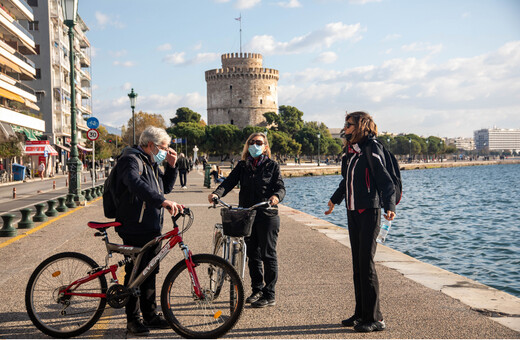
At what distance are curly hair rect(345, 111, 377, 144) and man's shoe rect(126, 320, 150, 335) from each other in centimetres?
242

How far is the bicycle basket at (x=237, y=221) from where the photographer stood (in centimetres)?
493

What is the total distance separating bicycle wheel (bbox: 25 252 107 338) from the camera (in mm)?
4449

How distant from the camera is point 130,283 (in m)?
4.50

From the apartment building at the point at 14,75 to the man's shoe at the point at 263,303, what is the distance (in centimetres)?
3285

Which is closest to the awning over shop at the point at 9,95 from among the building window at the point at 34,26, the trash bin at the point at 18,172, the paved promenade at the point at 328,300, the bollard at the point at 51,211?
the trash bin at the point at 18,172

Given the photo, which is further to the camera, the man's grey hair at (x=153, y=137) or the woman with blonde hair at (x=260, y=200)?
the woman with blonde hair at (x=260, y=200)

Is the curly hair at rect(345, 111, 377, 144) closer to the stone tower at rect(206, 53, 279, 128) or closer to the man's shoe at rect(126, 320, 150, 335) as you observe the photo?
the man's shoe at rect(126, 320, 150, 335)

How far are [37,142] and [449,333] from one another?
41.0 meters

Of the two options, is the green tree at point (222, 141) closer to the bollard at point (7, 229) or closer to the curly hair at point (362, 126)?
the bollard at point (7, 229)

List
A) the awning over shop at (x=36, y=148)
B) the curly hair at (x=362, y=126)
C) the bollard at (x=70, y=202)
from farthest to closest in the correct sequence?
the awning over shop at (x=36, y=148)
the bollard at (x=70, y=202)
the curly hair at (x=362, y=126)

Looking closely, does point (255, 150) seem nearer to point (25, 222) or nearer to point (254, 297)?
point (254, 297)

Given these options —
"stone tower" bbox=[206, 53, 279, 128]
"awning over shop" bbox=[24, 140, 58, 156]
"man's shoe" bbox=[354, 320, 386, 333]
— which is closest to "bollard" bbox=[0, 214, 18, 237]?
"man's shoe" bbox=[354, 320, 386, 333]

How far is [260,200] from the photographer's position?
219 inches

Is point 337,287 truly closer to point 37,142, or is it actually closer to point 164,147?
point 164,147
